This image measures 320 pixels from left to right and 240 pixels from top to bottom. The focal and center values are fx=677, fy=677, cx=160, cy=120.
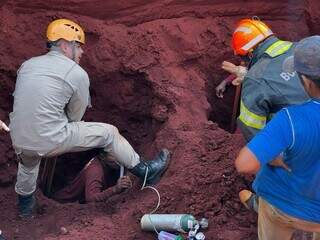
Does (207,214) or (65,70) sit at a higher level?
(65,70)

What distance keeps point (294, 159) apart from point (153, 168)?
2.59 metres

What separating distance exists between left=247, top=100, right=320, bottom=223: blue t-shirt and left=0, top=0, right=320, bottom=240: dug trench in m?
1.65

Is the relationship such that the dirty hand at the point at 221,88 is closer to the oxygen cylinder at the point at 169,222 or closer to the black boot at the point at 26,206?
the oxygen cylinder at the point at 169,222

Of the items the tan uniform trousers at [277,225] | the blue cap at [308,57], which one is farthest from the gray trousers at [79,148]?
the blue cap at [308,57]

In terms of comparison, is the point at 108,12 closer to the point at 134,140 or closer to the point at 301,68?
the point at 134,140

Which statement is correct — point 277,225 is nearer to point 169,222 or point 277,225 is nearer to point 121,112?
point 169,222

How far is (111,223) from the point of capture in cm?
616

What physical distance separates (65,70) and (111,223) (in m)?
1.48

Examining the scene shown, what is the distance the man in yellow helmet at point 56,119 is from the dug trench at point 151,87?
1.04 feet

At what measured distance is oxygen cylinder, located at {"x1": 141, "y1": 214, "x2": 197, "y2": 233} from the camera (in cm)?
578

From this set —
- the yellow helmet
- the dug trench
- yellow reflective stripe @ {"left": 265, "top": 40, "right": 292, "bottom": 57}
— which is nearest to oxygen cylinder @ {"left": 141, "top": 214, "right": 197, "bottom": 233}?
the dug trench

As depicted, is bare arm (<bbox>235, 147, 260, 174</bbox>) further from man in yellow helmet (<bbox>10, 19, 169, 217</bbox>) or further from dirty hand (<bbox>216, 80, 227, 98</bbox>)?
dirty hand (<bbox>216, 80, 227, 98</bbox>)

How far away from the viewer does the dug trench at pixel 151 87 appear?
20.7 feet

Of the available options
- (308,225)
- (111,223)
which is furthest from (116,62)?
(308,225)
